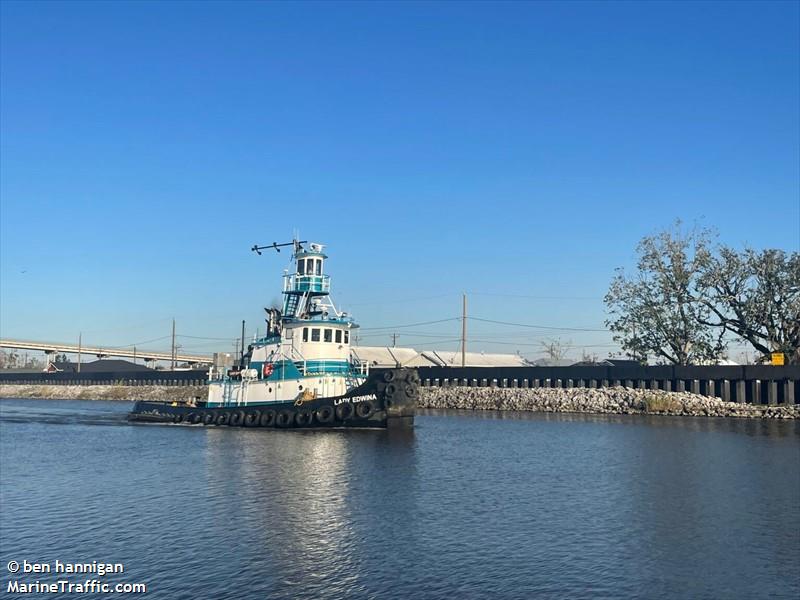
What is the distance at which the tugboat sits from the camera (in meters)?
40.1

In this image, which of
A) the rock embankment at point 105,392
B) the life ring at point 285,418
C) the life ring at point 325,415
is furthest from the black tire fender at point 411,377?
the rock embankment at point 105,392

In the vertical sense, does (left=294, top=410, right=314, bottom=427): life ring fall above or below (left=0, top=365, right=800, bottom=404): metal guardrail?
below

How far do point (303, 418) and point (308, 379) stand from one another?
99.0 inches

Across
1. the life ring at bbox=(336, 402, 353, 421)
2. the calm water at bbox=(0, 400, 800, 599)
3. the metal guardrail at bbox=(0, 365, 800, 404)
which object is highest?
the metal guardrail at bbox=(0, 365, 800, 404)

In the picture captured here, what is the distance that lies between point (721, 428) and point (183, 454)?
100 feet

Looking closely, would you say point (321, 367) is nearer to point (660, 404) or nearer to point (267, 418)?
point (267, 418)

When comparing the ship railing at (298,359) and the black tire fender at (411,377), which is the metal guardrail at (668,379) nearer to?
the black tire fender at (411,377)

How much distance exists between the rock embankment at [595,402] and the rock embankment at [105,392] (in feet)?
104

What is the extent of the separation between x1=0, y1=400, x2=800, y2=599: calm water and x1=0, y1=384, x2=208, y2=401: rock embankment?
163 feet

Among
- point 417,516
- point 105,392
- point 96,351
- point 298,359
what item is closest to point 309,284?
point 298,359

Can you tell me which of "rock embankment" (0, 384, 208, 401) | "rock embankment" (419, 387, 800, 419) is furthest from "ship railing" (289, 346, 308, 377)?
"rock embankment" (0, 384, 208, 401)

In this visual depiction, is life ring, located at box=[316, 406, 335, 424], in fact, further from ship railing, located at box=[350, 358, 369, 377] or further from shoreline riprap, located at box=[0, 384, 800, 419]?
shoreline riprap, located at box=[0, 384, 800, 419]

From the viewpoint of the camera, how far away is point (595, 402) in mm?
58031

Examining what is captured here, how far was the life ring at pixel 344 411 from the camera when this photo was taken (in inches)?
1570
